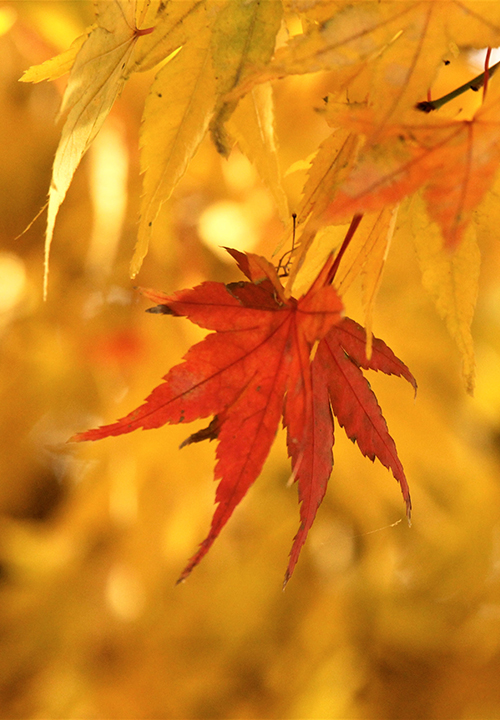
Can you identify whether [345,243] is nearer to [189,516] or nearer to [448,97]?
[448,97]

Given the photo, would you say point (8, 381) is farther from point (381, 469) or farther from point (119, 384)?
point (381, 469)

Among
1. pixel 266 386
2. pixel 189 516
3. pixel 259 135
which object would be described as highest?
pixel 189 516

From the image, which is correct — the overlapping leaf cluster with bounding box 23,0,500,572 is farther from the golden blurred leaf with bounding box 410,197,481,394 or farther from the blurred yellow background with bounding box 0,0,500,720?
the blurred yellow background with bounding box 0,0,500,720

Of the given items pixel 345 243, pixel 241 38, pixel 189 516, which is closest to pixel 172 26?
pixel 241 38

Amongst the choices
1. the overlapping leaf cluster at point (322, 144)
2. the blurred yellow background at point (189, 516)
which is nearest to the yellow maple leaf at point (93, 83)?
the overlapping leaf cluster at point (322, 144)

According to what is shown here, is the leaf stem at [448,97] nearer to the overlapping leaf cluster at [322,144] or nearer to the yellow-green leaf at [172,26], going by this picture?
the overlapping leaf cluster at [322,144]

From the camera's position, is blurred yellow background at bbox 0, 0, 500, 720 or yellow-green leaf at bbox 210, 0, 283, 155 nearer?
yellow-green leaf at bbox 210, 0, 283, 155

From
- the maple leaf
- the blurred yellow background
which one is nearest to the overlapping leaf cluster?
the maple leaf
